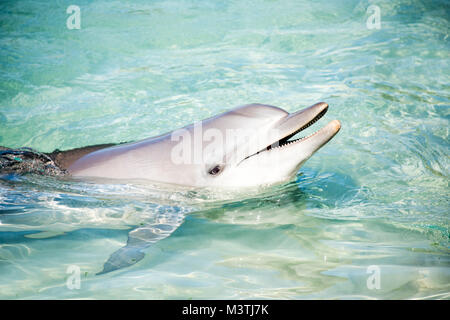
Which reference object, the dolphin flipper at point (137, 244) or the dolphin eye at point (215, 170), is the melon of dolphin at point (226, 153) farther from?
the dolphin flipper at point (137, 244)

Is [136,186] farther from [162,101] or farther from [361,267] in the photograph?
[162,101]

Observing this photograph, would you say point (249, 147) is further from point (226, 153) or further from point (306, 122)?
point (306, 122)

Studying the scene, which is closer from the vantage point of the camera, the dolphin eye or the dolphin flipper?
the dolphin flipper

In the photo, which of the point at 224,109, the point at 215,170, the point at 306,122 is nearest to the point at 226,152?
the point at 215,170

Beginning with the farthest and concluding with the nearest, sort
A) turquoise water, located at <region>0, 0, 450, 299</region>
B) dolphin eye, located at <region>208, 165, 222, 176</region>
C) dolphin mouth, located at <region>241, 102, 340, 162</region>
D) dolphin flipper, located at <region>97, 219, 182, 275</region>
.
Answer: dolphin eye, located at <region>208, 165, 222, 176</region>, dolphin mouth, located at <region>241, 102, 340, 162</region>, dolphin flipper, located at <region>97, 219, 182, 275</region>, turquoise water, located at <region>0, 0, 450, 299</region>

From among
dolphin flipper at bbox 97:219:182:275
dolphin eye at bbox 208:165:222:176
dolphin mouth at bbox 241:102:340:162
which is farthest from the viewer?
dolphin eye at bbox 208:165:222:176

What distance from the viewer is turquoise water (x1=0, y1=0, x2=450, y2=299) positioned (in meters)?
3.23

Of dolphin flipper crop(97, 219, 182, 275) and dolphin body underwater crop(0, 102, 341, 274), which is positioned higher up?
dolphin body underwater crop(0, 102, 341, 274)

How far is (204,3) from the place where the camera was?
1312 centimetres

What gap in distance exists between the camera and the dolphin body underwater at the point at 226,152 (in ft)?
13.8

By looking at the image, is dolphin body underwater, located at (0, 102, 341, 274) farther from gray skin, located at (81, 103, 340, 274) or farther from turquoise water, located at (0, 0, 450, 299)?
turquoise water, located at (0, 0, 450, 299)

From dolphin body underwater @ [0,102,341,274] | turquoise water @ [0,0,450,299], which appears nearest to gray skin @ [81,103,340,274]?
dolphin body underwater @ [0,102,341,274]
